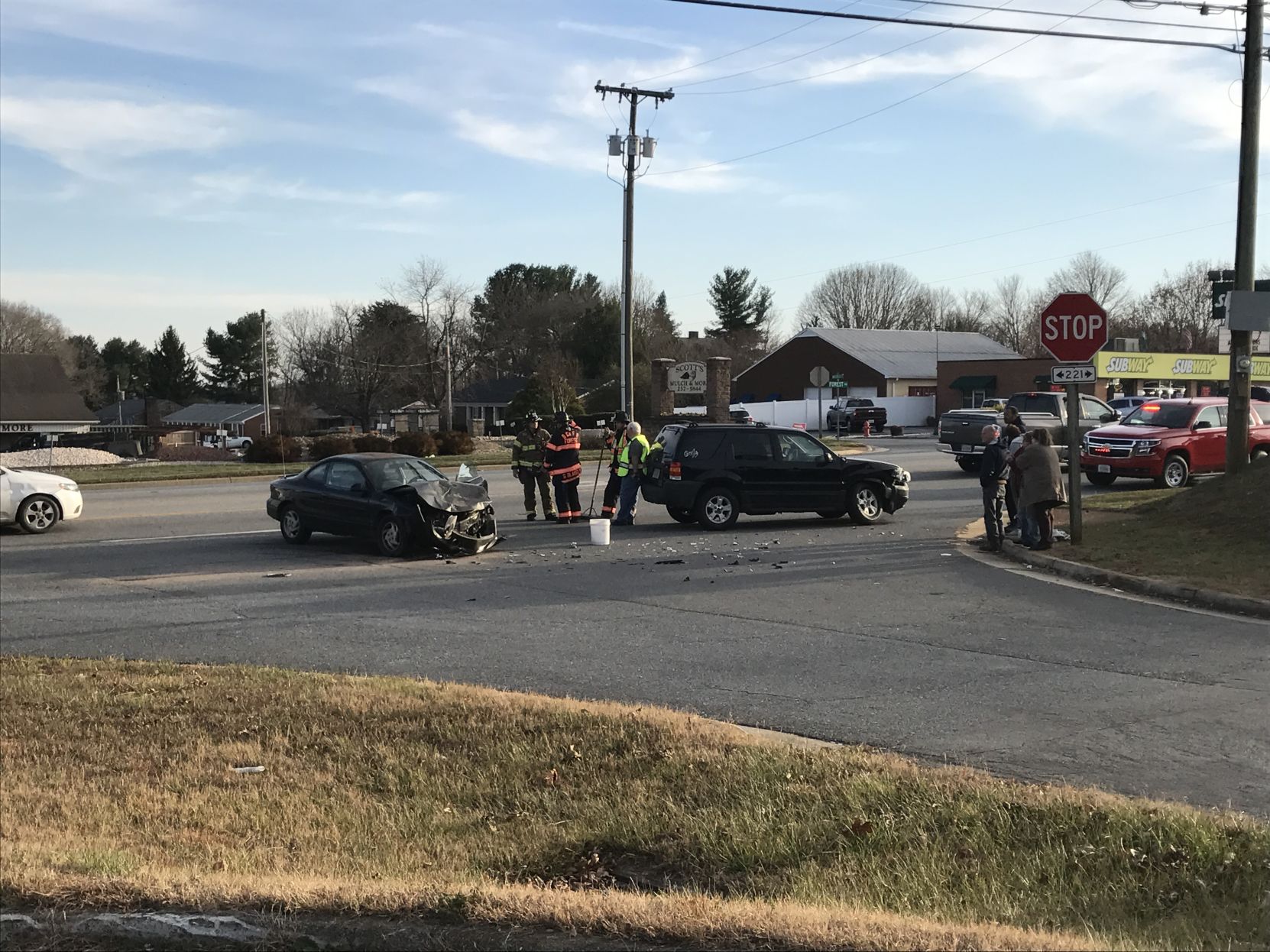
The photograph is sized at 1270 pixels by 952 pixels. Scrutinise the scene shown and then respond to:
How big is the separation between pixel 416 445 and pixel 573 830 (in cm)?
3301

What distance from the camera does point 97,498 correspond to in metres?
25.2

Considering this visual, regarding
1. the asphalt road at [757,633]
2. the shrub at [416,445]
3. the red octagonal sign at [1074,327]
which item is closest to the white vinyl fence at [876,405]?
the shrub at [416,445]

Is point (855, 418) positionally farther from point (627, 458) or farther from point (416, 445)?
point (627, 458)

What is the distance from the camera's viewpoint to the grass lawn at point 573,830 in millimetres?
4137

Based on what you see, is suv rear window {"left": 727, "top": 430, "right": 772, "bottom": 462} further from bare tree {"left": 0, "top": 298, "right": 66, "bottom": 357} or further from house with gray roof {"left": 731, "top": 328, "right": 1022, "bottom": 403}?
bare tree {"left": 0, "top": 298, "right": 66, "bottom": 357}

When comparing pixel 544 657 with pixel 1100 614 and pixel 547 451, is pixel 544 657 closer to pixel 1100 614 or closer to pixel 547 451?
pixel 1100 614

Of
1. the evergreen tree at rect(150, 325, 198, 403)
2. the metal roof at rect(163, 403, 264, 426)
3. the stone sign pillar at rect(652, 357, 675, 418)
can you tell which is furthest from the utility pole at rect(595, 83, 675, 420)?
the evergreen tree at rect(150, 325, 198, 403)

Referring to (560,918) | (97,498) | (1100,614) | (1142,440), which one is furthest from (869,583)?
(97,498)

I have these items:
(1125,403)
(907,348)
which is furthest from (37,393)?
(907,348)

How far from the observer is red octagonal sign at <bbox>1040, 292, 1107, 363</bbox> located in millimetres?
14750

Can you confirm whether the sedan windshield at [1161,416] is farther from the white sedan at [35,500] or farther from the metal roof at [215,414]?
the metal roof at [215,414]

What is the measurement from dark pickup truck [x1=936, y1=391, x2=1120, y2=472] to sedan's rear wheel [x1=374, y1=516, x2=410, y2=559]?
17197mm

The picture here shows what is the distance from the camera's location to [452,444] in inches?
1551

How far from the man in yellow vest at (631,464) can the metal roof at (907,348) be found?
5885 centimetres
